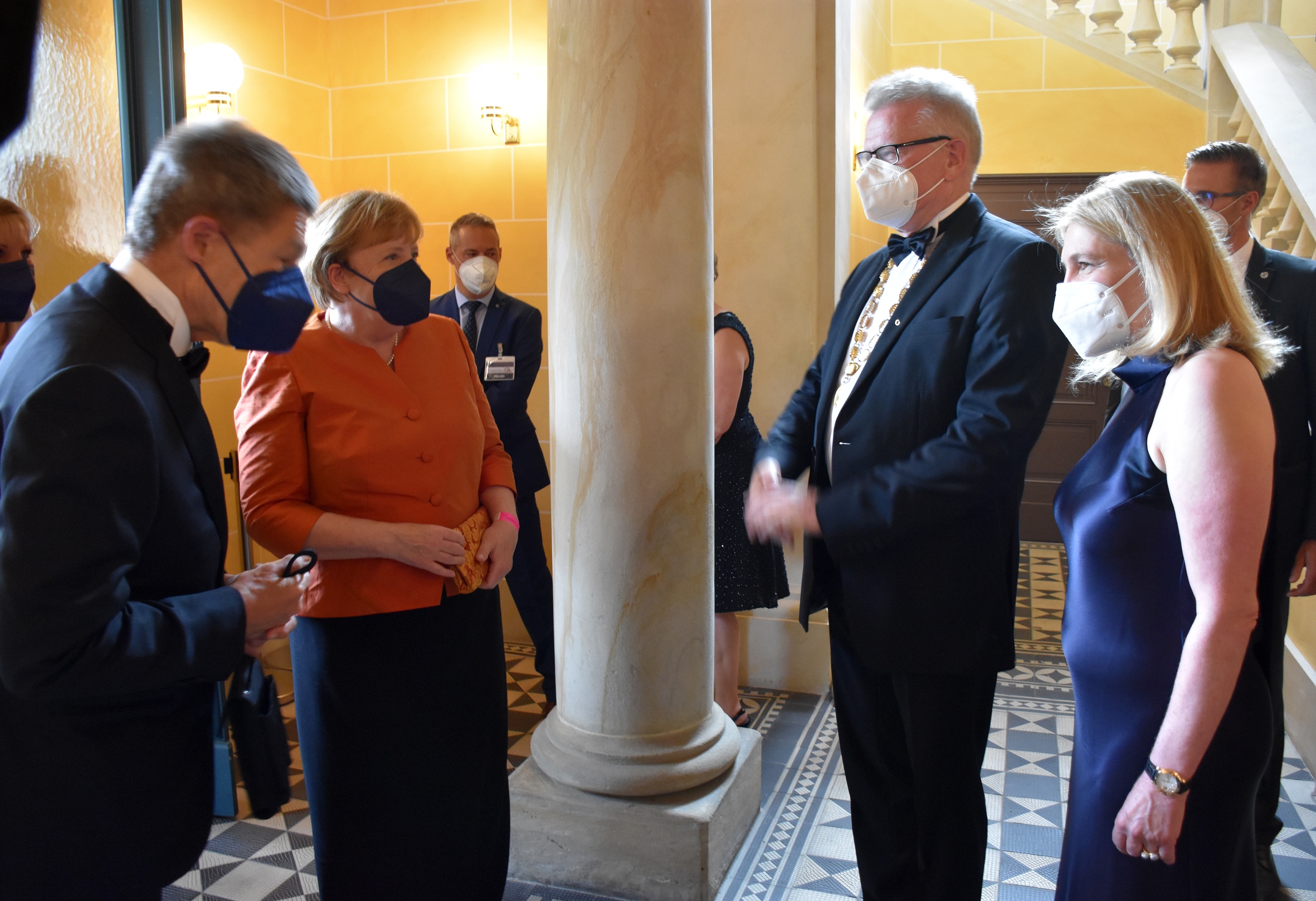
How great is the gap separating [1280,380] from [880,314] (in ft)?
3.93

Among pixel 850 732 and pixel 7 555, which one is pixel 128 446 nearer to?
pixel 7 555

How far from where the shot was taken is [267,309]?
1458 millimetres

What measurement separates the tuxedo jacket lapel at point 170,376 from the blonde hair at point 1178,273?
146cm

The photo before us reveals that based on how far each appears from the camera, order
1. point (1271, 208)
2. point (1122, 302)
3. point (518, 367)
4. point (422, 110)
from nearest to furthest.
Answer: point (1122, 302) < point (518, 367) < point (1271, 208) < point (422, 110)

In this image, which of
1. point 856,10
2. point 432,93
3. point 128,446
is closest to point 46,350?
point 128,446

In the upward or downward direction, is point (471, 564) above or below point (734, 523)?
above

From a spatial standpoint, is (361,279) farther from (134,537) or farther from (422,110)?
(422,110)

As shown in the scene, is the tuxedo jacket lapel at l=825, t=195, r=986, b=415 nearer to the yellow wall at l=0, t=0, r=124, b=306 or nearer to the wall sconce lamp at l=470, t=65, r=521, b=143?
the yellow wall at l=0, t=0, r=124, b=306

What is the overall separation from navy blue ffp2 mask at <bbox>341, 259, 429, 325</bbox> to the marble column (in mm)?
585

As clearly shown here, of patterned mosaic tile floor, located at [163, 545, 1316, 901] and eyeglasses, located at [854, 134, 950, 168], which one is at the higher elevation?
eyeglasses, located at [854, 134, 950, 168]

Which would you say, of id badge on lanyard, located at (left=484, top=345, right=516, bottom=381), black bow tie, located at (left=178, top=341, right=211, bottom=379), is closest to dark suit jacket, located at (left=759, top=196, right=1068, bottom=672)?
black bow tie, located at (left=178, top=341, right=211, bottom=379)

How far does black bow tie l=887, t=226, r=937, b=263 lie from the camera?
203 cm

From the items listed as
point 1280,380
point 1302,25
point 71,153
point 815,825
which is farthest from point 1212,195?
point 1302,25

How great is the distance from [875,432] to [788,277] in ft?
7.11
